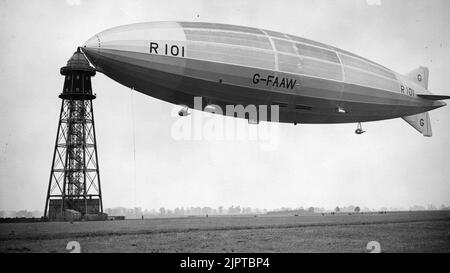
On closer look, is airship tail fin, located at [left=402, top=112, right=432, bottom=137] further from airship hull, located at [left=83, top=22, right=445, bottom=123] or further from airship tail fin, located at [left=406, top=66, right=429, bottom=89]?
airship hull, located at [left=83, top=22, right=445, bottom=123]

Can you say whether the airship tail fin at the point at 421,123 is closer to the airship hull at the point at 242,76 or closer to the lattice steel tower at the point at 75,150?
the airship hull at the point at 242,76

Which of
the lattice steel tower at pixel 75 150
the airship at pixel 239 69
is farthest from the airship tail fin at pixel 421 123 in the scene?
the lattice steel tower at pixel 75 150

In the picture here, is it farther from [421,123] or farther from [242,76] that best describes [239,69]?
[421,123]

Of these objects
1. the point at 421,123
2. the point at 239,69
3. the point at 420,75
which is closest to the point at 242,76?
the point at 239,69

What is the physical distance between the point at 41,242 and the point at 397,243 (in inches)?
A: 830

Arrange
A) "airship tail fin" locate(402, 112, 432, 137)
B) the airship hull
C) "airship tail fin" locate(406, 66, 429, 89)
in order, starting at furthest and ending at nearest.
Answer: "airship tail fin" locate(406, 66, 429, 89) < "airship tail fin" locate(402, 112, 432, 137) < the airship hull

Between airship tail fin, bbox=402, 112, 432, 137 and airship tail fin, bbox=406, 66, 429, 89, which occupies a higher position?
airship tail fin, bbox=406, 66, 429, 89

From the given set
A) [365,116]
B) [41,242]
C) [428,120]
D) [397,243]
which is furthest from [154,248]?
[428,120]

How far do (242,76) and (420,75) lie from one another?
76.4 ft

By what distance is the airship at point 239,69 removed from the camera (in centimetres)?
2519

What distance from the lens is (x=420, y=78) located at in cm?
4325

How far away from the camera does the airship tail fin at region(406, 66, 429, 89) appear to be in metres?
42.8

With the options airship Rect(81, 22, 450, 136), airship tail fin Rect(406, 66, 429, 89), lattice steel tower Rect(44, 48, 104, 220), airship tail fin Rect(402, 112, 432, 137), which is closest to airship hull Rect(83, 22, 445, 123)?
airship Rect(81, 22, 450, 136)

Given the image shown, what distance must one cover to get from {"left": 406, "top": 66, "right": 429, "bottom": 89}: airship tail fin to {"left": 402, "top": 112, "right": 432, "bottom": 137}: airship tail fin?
289 centimetres
